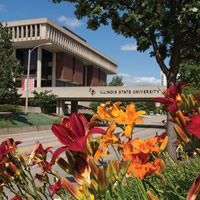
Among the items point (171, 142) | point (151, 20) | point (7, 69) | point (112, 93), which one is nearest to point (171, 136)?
point (171, 142)

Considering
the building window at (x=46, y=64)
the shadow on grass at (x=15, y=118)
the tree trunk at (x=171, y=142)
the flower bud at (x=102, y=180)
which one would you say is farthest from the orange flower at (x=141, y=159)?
the building window at (x=46, y=64)

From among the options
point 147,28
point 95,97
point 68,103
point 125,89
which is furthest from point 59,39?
point 147,28

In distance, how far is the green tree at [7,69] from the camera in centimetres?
1734

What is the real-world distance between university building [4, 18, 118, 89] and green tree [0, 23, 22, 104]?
14.9m

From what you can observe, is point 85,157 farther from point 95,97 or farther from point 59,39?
point 59,39

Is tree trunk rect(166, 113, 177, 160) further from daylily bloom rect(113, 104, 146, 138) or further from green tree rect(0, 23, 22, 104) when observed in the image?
green tree rect(0, 23, 22, 104)

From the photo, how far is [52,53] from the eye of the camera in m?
44.9

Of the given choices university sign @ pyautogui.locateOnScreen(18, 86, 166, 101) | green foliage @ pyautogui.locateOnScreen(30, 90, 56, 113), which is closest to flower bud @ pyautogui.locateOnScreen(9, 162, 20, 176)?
university sign @ pyautogui.locateOnScreen(18, 86, 166, 101)

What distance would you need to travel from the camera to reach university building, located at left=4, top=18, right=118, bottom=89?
37.7m

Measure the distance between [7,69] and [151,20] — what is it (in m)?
14.9

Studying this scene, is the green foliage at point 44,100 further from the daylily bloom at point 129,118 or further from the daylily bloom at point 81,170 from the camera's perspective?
the daylily bloom at point 81,170

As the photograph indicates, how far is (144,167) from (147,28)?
5.75 metres

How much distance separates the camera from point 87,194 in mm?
795

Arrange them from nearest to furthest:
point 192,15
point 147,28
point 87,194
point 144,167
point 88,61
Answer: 1. point 87,194
2. point 144,167
3. point 192,15
4. point 147,28
5. point 88,61
